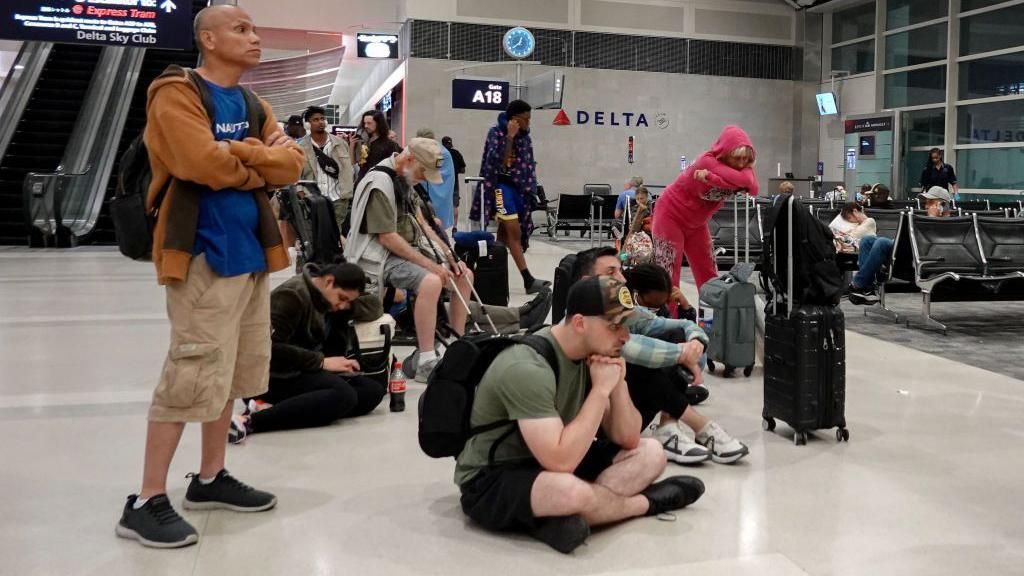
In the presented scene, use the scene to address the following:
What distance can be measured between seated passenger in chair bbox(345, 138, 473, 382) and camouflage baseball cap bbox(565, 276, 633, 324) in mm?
2736

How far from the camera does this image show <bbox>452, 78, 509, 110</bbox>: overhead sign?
20700 mm

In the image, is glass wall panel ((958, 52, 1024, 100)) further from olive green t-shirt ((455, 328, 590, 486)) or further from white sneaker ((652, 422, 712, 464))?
olive green t-shirt ((455, 328, 590, 486))

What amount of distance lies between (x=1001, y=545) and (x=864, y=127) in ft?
77.4

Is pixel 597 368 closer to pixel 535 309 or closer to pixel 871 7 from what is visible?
pixel 535 309

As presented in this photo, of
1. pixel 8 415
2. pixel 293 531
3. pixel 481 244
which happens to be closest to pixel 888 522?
pixel 293 531

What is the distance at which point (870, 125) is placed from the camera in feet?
81.0

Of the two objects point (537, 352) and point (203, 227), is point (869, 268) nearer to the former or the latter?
point (537, 352)

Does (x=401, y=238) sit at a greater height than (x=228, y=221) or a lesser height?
lesser

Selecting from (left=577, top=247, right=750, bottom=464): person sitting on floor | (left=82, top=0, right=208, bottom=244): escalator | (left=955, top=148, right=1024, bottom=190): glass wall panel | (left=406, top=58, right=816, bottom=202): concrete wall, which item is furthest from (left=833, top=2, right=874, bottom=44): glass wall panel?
(left=577, top=247, right=750, bottom=464): person sitting on floor

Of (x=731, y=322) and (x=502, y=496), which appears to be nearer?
(x=502, y=496)

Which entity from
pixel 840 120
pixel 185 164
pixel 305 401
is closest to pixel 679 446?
A: pixel 305 401

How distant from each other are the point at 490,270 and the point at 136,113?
475 inches

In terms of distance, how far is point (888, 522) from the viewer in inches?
134

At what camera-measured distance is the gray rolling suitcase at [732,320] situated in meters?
5.79
